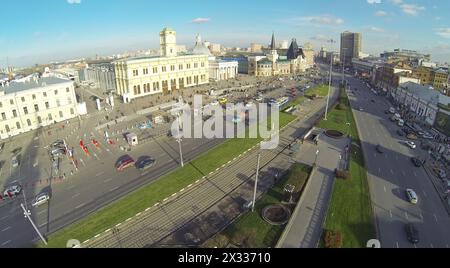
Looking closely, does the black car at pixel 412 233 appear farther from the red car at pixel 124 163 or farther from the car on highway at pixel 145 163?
the red car at pixel 124 163

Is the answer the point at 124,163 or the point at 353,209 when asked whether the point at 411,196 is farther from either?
the point at 124,163

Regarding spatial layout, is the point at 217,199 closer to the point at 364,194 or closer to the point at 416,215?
the point at 364,194

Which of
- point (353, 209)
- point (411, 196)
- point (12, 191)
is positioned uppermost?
point (12, 191)

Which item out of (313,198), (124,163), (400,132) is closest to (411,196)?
(313,198)

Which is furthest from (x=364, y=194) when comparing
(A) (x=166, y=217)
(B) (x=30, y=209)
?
(B) (x=30, y=209)

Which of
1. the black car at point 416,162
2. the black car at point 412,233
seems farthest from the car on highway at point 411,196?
the black car at point 416,162
